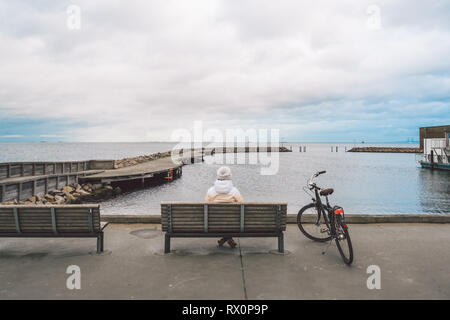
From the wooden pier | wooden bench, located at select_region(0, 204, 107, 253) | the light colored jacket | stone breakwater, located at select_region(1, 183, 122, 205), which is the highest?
the light colored jacket

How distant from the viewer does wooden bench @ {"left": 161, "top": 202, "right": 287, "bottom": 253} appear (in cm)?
520

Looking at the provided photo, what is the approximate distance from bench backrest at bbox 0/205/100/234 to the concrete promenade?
1.38 feet

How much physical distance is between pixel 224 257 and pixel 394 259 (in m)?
2.61

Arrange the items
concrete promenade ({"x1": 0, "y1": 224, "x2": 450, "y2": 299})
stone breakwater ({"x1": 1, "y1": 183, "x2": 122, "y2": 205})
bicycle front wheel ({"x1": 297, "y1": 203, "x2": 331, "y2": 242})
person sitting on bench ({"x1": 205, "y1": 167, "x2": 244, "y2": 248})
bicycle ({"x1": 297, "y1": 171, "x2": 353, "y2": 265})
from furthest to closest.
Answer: stone breakwater ({"x1": 1, "y1": 183, "x2": 122, "y2": 205}) → bicycle front wheel ({"x1": 297, "y1": 203, "x2": 331, "y2": 242}) → person sitting on bench ({"x1": 205, "y1": 167, "x2": 244, "y2": 248}) → bicycle ({"x1": 297, "y1": 171, "x2": 353, "y2": 265}) → concrete promenade ({"x1": 0, "y1": 224, "x2": 450, "y2": 299})

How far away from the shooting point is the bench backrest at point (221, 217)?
205 inches

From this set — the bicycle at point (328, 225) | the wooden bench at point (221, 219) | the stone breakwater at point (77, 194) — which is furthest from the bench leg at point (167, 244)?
the stone breakwater at point (77, 194)

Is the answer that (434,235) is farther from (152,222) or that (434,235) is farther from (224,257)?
(152,222)

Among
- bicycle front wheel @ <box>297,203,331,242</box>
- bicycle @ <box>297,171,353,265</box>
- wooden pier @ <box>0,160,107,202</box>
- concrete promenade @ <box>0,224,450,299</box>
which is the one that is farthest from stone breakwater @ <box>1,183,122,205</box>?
bicycle @ <box>297,171,353,265</box>

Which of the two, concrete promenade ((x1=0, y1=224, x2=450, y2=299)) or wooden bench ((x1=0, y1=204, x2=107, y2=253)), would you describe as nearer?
concrete promenade ((x1=0, y1=224, x2=450, y2=299))

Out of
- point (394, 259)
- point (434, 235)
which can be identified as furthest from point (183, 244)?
point (434, 235)

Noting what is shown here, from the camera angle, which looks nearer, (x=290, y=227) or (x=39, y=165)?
(x=290, y=227)

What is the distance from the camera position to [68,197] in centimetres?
2572

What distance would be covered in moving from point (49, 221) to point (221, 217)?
9.07 ft

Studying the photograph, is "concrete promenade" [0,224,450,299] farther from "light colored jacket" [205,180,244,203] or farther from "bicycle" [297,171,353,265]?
"light colored jacket" [205,180,244,203]
